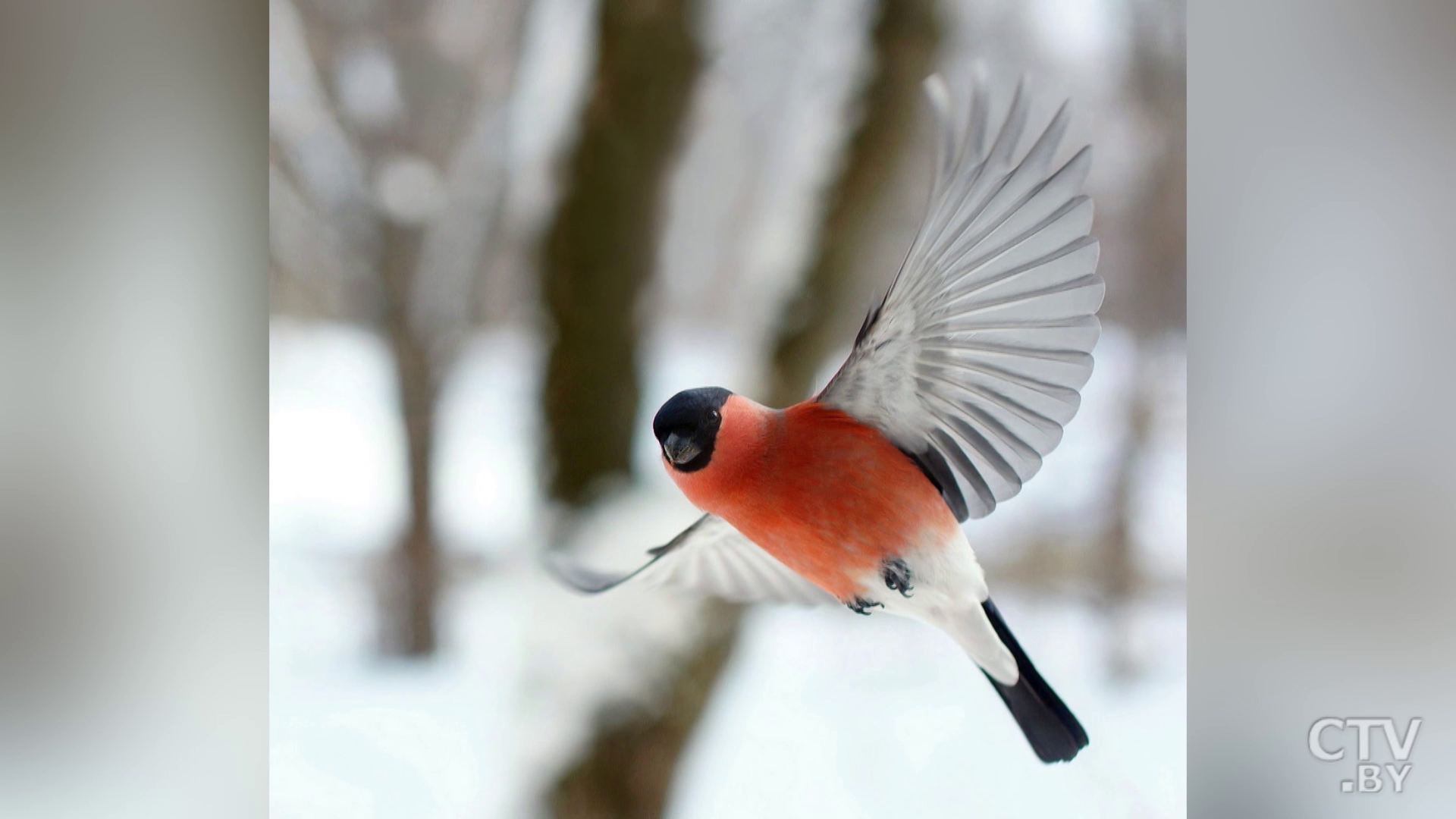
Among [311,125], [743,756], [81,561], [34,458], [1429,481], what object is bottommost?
[743,756]

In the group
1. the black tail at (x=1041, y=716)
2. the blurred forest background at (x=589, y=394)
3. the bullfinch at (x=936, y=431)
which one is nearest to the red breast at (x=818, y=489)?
the bullfinch at (x=936, y=431)

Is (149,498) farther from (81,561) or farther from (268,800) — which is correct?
(268,800)

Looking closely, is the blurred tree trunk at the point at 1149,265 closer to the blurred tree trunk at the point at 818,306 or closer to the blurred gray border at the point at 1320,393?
the blurred gray border at the point at 1320,393

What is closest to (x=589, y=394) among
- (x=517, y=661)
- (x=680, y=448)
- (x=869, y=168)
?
(x=680, y=448)

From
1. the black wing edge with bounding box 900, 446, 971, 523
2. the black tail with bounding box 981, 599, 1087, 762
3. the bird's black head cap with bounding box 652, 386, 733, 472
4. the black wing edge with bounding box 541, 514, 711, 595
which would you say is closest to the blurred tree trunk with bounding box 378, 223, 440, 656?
the black wing edge with bounding box 541, 514, 711, 595

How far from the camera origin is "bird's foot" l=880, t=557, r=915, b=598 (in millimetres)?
1157

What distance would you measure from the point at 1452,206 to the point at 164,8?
5.52 ft

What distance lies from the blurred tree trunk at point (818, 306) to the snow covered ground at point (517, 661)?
0.03 meters

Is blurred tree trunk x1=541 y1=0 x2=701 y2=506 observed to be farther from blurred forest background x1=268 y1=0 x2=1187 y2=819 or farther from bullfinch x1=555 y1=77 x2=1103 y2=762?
bullfinch x1=555 y1=77 x2=1103 y2=762

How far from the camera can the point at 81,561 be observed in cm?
120

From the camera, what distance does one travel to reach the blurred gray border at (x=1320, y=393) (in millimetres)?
1228

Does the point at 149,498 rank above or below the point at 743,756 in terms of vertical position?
above

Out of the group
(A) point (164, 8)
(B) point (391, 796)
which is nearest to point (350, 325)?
(A) point (164, 8)

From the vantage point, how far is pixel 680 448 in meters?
1.15
